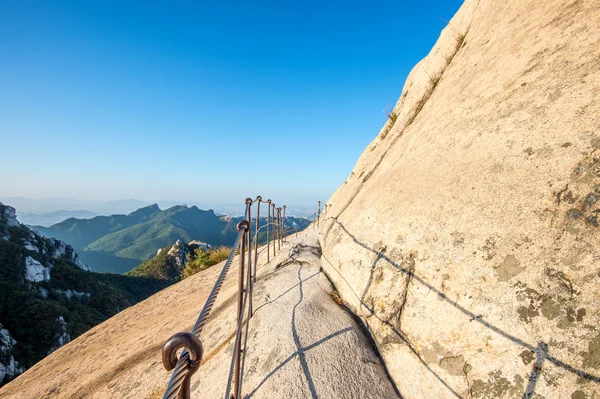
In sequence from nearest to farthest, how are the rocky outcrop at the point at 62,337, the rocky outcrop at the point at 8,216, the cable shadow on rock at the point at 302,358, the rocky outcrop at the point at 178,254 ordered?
the cable shadow on rock at the point at 302,358
the rocky outcrop at the point at 62,337
the rocky outcrop at the point at 8,216
the rocky outcrop at the point at 178,254

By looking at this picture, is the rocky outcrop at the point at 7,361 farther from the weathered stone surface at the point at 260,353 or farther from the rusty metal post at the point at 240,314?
the rusty metal post at the point at 240,314

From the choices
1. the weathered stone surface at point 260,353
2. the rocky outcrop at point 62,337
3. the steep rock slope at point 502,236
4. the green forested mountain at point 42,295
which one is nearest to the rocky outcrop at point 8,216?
the green forested mountain at point 42,295

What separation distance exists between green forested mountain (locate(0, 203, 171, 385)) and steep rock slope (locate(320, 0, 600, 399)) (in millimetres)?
38046

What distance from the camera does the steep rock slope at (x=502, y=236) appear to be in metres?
2.63

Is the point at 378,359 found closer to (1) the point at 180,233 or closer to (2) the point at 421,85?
(2) the point at 421,85

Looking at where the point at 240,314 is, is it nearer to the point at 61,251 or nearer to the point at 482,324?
the point at 482,324

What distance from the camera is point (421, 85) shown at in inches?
338

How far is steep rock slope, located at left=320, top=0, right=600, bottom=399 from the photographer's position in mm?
2631

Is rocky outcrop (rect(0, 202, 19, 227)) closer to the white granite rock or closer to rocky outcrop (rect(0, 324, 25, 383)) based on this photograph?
the white granite rock

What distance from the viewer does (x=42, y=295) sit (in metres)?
42.3

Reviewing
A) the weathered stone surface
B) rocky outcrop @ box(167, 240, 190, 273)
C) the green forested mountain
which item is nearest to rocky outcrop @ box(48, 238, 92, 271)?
the green forested mountain

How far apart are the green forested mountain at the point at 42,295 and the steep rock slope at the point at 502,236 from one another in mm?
38046

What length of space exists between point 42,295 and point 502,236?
60.7 meters

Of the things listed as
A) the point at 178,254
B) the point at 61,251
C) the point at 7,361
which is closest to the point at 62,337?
the point at 7,361
